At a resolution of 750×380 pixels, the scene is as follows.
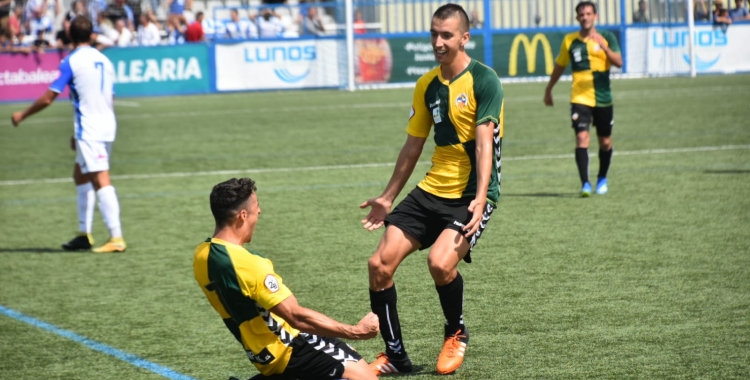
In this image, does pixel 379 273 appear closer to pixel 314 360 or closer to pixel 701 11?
pixel 314 360

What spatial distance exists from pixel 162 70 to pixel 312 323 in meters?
25.6

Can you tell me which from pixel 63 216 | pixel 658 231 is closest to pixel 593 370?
pixel 658 231

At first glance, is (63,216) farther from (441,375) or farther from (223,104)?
(223,104)

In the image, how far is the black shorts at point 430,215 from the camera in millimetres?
5711

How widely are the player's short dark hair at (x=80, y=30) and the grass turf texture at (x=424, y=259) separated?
2.09 m

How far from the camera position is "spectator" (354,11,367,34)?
31.2 m

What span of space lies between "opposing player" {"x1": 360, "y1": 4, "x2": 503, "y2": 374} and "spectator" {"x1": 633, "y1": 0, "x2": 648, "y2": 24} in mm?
27750

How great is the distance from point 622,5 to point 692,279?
26507mm

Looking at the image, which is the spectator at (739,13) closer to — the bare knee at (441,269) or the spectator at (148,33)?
the spectator at (148,33)

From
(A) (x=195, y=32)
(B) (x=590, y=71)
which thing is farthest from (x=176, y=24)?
(B) (x=590, y=71)

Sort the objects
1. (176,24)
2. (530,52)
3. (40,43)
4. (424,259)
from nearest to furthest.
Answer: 1. (424,259)
2. (40,43)
3. (176,24)
4. (530,52)

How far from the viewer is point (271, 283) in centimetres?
441

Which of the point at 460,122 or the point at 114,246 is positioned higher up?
the point at 460,122

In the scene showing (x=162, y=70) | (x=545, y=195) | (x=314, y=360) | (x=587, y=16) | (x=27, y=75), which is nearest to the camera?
(x=314, y=360)
